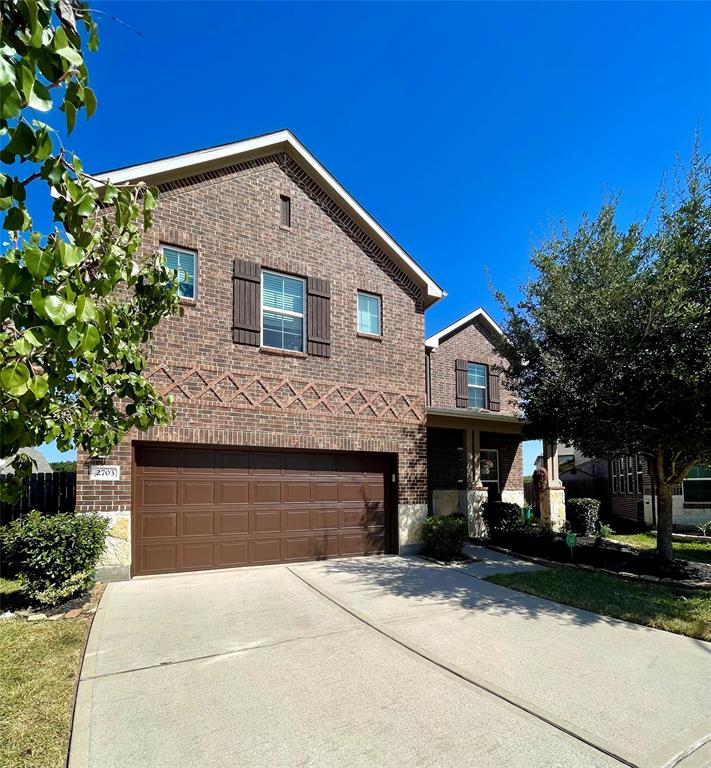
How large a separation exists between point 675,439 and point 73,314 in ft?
30.8

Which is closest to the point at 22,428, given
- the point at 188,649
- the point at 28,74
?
the point at 28,74

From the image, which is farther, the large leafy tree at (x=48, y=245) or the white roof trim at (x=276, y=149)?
the white roof trim at (x=276, y=149)

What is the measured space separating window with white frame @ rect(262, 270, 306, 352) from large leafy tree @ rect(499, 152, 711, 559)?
4.87 m

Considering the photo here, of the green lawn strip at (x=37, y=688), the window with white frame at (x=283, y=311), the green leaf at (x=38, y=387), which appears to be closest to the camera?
the green leaf at (x=38, y=387)

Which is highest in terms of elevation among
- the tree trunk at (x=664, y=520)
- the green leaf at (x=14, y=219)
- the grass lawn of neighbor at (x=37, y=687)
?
the green leaf at (x=14, y=219)

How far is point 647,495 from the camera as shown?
709 inches

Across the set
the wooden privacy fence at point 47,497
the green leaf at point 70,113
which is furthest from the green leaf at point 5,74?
the wooden privacy fence at point 47,497

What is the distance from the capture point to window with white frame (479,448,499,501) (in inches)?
646

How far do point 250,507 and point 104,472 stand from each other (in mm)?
2658

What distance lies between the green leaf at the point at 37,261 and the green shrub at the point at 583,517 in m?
16.5

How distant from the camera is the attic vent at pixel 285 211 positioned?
10.8m


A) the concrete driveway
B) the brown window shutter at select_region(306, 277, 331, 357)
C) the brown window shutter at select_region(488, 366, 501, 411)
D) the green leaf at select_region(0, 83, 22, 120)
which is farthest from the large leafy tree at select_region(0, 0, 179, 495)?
the brown window shutter at select_region(488, 366, 501, 411)

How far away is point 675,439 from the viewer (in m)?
8.66

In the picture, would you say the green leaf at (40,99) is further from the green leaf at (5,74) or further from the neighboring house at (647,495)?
the neighboring house at (647,495)
